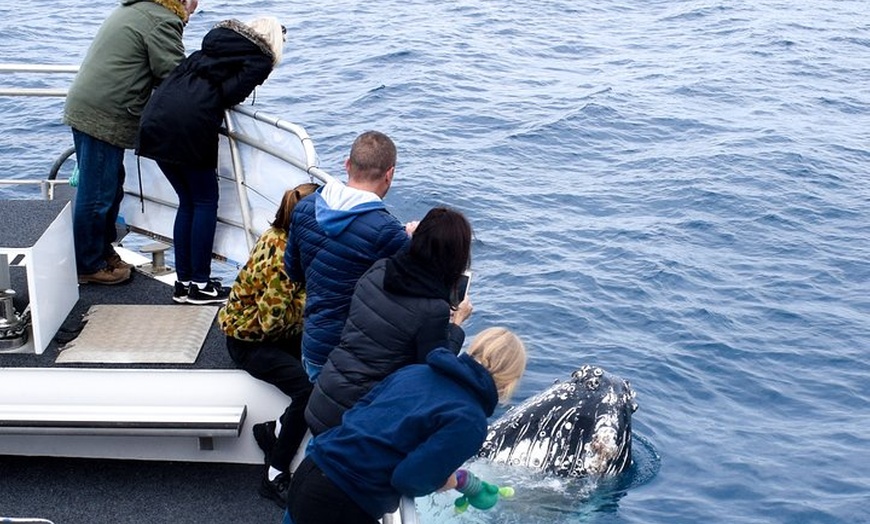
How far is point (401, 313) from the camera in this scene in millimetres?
4914

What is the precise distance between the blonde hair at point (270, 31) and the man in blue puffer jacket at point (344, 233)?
153 centimetres

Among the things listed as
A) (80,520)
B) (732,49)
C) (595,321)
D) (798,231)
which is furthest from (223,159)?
(732,49)

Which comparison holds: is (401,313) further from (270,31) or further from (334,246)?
(270,31)

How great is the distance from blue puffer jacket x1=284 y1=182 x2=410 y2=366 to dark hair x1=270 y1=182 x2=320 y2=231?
182 millimetres

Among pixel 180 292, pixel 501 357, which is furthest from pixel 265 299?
pixel 501 357

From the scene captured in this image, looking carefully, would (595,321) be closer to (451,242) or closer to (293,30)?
(451,242)

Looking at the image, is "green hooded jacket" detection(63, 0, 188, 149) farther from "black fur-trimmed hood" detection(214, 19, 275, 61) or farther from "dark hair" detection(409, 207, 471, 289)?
"dark hair" detection(409, 207, 471, 289)

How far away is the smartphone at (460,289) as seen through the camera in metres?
5.12

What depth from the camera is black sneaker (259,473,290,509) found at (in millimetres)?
6297

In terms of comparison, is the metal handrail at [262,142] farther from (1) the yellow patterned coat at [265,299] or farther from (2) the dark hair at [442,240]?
(2) the dark hair at [442,240]

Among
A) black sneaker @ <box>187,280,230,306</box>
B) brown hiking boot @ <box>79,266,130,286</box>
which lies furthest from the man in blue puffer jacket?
brown hiking boot @ <box>79,266,130,286</box>

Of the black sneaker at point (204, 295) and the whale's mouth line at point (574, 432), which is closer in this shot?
the black sneaker at point (204, 295)

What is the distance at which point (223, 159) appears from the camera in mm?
7621

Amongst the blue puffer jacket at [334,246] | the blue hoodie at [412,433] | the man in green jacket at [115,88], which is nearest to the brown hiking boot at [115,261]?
the man in green jacket at [115,88]
